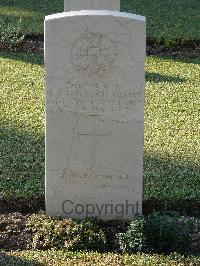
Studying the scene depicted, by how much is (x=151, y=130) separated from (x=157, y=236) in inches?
108

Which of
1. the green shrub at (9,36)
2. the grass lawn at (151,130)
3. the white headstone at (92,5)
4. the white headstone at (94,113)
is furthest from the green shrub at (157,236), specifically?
the green shrub at (9,36)

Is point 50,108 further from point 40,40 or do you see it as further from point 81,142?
point 40,40

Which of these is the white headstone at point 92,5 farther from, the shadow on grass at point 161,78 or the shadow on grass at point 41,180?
the shadow on grass at point 41,180

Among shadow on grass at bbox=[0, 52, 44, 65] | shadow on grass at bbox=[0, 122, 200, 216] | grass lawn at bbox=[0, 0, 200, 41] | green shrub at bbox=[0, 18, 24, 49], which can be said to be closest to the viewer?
shadow on grass at bbox=[0, 122, 200, 216]

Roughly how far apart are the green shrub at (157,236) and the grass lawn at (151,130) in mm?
738

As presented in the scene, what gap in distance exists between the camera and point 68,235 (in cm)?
520

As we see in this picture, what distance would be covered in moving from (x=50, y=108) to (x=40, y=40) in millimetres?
7046

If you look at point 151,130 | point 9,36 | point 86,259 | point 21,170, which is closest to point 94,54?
point 86,259

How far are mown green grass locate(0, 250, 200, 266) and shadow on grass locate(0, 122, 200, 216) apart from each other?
2.90ft

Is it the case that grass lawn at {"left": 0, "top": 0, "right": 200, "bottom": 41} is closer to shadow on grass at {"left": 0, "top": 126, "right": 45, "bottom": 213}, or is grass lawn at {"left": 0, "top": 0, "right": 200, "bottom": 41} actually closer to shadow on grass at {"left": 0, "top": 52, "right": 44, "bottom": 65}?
shadow on grass at {"left": 0, "top": 52, "right": 44, "bottom": 65}

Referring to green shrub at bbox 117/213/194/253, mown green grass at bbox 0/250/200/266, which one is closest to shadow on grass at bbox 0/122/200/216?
green shrub at bbox 117/213/194/253

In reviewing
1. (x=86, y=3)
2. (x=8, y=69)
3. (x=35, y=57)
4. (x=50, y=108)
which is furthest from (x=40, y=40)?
(x=50, y=108)

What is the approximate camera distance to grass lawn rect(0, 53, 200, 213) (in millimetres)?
6105

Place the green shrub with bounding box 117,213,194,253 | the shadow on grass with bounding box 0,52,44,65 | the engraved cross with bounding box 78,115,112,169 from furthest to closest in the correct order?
the shadow on grass with bounding box 0,52,44,65 → the engraved cross with bounding box 78,115,112,169 → the green shrub with bounding box 117,213,194,253
